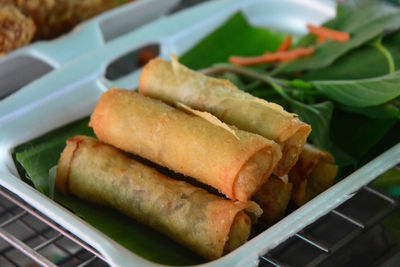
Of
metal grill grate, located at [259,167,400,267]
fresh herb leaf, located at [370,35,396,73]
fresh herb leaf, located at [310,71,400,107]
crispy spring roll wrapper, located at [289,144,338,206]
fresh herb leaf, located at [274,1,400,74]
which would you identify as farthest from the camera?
fresh herb leaf, located at [274,1,400,74]

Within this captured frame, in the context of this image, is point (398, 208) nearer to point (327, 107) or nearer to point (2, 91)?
point (327, 107)

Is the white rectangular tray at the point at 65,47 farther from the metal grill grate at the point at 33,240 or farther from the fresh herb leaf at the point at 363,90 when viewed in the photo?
the fresh herb leaf at the point at 363,90

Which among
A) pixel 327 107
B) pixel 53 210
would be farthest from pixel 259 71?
pixel 53 210

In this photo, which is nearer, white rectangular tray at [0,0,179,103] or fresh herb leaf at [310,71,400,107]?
fresh herb leaf at [310,71,400,107]

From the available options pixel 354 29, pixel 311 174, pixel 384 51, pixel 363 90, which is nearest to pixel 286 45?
pixel 354 29

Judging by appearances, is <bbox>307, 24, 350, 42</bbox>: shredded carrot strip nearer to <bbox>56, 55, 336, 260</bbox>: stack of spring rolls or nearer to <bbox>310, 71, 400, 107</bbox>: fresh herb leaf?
<bbox>310, 71, 400, 107</bbox>: fresh herb leaf

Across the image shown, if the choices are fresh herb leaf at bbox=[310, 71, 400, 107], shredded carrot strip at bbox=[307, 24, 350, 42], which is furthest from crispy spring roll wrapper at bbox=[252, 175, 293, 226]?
shredded carrot strip at bbox=[307, 24, 350, 42]

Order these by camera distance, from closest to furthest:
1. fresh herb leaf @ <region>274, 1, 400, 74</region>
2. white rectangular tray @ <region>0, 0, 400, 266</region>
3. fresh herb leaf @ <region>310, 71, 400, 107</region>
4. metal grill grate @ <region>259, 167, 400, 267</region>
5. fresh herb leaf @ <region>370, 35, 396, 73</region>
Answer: white rectangular tray @ <region>0, 0, 400, 266</region>
metal grill grate @ <region>259, 167, 400, 267</region>
fresh herb leaf @ <region>310, 71, 400, 107</region>
fresh herb leaf @ <region>370, 35, 396, 73</region>
fresh herb leaf @ <region>274, 1, 400, 74</region>
